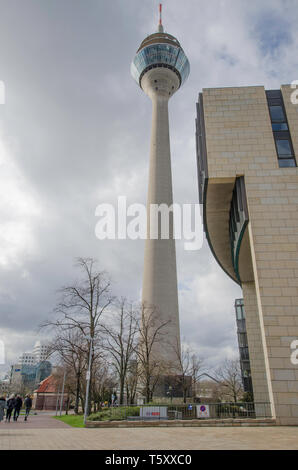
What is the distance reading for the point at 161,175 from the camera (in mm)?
54375

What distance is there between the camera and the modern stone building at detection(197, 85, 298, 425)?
53.3ft

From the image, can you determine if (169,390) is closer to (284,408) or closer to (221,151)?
(284,408)

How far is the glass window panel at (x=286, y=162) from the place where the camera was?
20250mm

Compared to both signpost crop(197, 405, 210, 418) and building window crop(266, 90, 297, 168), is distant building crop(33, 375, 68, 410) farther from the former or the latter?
building window crop(266, 90, 297, 168)

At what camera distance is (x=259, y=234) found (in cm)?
1866

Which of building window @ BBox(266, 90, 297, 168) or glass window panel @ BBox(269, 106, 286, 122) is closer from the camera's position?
building window @ BBox(266, 90, 297, 168)

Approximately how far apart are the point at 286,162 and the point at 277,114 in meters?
3.93

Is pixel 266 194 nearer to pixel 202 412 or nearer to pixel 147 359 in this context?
pixel 202 412

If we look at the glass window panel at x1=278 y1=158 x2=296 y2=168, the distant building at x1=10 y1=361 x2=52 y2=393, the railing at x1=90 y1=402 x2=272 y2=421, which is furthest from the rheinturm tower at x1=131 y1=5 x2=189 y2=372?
the distant building at x1=10 y1=361 x2=52 y2=393

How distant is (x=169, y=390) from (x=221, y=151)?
30.2 meters

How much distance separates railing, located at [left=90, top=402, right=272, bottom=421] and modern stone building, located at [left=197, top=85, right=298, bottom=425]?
2124 mm

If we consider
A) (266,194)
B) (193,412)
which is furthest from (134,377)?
(266,194)
